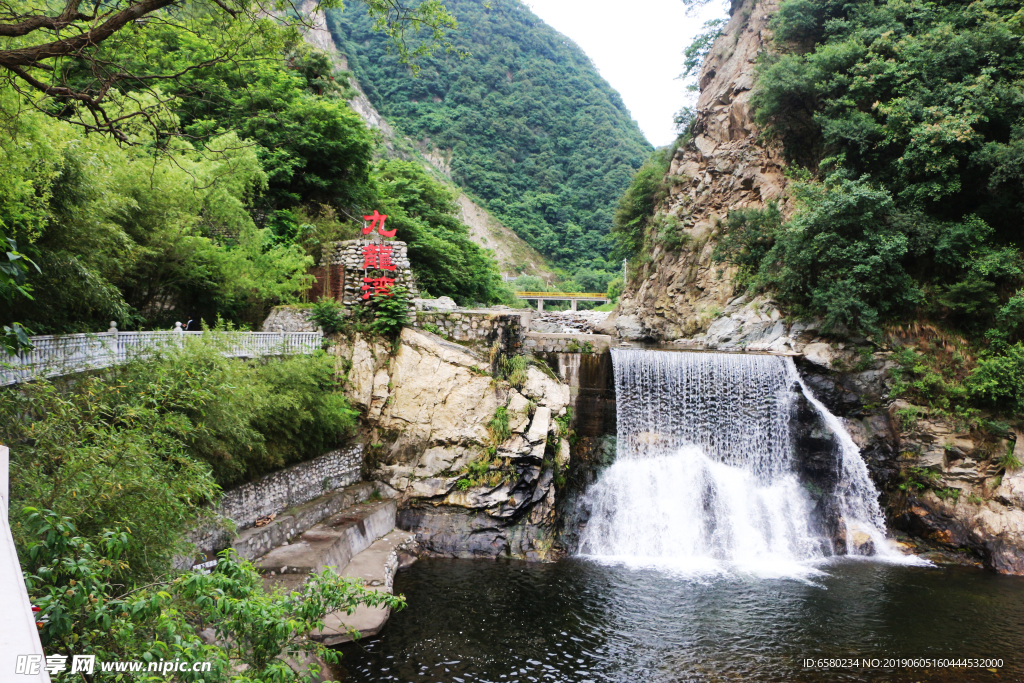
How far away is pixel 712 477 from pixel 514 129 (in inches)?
2234

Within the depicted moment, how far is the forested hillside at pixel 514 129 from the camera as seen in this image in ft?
193

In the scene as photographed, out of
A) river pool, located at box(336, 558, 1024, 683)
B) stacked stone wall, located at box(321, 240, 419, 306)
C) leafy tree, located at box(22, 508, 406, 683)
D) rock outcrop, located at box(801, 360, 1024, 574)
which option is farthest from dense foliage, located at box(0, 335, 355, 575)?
rock outcrop, located at box(801, 360, 1024, 574)

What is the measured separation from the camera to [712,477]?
12.7m

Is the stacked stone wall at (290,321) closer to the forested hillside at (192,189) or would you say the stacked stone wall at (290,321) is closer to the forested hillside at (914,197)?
the forested hillside at (192,189)

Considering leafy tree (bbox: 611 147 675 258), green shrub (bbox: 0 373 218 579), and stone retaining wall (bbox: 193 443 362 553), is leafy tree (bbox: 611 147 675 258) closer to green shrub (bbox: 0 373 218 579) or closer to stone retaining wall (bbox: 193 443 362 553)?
stone retaining wall (bbox: 193 443 362 553)

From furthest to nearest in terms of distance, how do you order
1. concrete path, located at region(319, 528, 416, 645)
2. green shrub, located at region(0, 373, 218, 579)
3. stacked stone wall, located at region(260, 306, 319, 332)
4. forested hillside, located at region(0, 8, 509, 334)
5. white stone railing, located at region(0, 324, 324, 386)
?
stacked stone wall, located at region(260, 306, 319, 332), concrete path, located at region(319, 528, 416, 645), white stone railing, located at region(0, 324, 324, 386), forested hillside, located at region(0, 8, 509, 334), green shrub, located at region(0, 373, 218, 579)

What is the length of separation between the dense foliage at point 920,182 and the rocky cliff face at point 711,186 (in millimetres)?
3676

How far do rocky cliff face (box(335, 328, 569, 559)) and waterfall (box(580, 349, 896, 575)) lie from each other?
1548 millimetres

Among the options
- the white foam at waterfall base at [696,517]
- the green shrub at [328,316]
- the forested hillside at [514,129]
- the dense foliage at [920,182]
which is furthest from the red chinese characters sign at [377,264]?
the forested hillside at [514,129]

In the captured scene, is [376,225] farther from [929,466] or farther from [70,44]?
[929,466]

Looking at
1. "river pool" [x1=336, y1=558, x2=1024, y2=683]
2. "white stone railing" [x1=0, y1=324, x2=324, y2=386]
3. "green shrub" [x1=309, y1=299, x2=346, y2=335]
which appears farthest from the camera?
"green shrub" [x1=309, y1=299, x2=346, y2=335]

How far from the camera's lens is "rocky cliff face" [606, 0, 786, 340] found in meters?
20.0

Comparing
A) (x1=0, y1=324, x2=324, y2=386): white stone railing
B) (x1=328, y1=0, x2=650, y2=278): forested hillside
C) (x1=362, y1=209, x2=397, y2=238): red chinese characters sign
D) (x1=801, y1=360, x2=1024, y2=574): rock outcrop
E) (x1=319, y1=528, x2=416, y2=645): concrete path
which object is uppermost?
(x1=328, y1=0, x2=650, y2=278): forested hillside

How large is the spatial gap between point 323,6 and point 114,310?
4.95 meters
